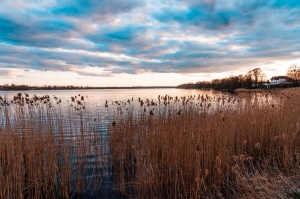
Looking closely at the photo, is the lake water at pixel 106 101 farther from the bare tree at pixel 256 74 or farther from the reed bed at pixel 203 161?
the bare tree at pixel 256 74

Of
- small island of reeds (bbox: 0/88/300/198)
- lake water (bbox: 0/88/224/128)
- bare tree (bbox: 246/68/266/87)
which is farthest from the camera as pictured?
bare tree (bbox: 246/68/266/87)

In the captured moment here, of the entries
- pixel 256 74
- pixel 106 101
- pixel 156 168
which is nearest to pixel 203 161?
pixel 156 168

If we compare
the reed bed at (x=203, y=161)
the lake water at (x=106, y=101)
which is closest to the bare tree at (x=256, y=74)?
the lake water at (x=106, y=101)

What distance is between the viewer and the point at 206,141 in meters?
5.14

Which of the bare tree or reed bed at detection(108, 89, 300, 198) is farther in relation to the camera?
the bare tree

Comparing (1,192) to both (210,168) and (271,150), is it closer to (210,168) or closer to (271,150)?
(210,168)

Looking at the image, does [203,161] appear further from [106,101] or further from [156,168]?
Result: [106,101]

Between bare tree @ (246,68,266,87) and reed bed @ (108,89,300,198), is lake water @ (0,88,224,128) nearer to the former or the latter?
reed bed @ (108,89,300,198)

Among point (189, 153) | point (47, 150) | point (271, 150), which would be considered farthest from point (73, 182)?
point (271, 150)

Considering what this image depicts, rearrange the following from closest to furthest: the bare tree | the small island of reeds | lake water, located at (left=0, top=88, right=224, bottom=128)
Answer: the small island of reeds
lake water, located at (left=0, top=88, right=224, bottom=128)
the bare tree

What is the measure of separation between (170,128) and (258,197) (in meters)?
2.68

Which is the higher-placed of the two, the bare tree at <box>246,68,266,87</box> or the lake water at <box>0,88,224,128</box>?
the bare tree at <box>246,68,266,87</box>

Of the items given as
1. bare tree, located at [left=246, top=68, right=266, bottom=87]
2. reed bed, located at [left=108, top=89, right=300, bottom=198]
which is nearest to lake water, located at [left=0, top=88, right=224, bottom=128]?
reed bed, located at [left=108, top=89, right=300, bottom=198]

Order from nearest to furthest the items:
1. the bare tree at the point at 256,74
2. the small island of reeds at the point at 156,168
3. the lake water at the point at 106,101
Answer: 1. the small island of reeds at the point at 156,168
2. the lake water at the point at 106,101
3. the bare tree at the point at 256,74
